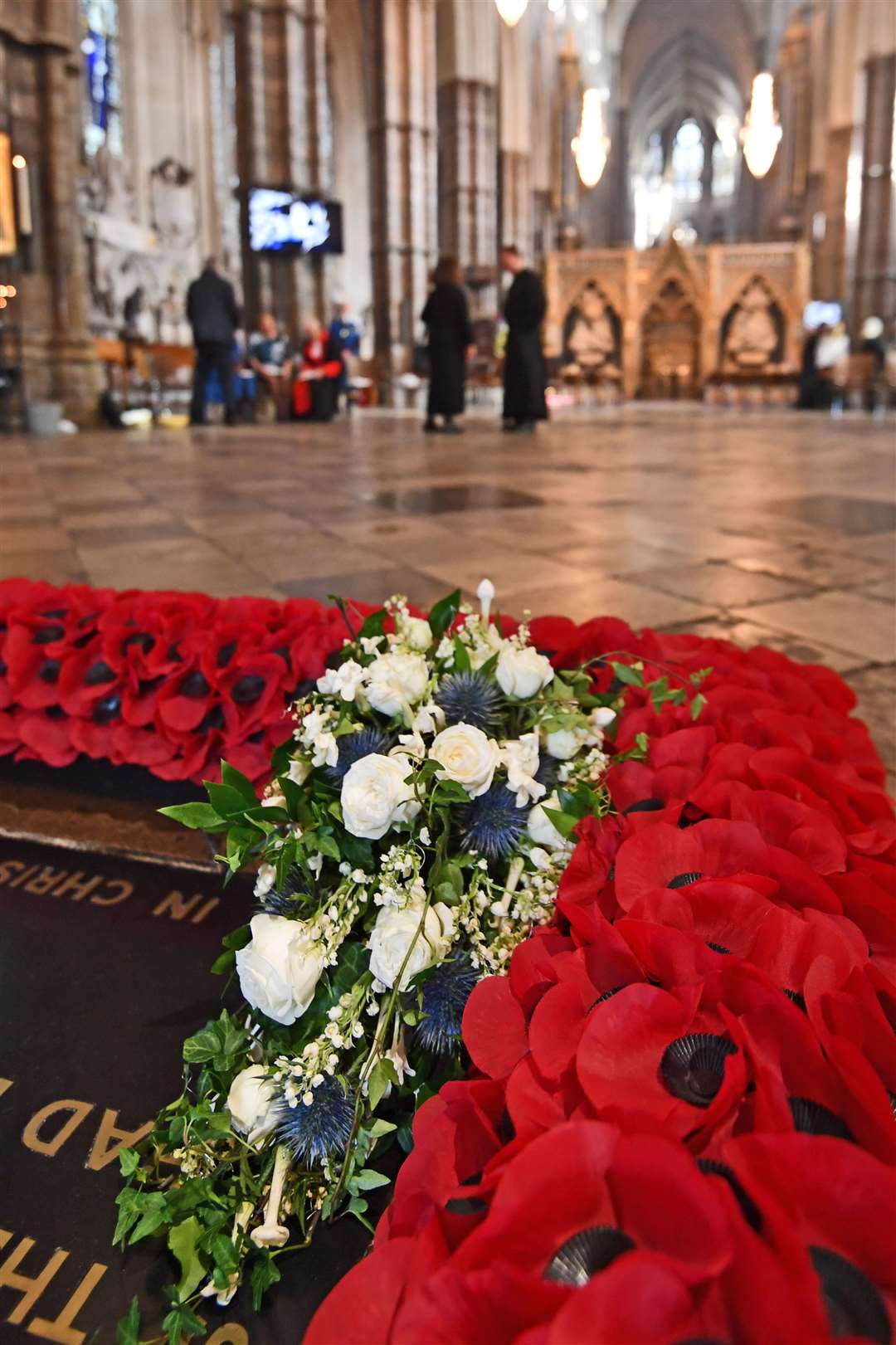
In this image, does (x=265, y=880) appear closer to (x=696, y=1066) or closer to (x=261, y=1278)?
(x=261, y=1278)

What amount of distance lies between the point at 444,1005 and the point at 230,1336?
32 centimetres

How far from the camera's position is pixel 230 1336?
0.82 meters

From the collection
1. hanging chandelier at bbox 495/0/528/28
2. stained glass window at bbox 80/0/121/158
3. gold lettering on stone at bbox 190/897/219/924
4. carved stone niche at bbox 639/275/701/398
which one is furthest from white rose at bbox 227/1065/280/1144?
carved stone niche at bbox 639/275/701/398

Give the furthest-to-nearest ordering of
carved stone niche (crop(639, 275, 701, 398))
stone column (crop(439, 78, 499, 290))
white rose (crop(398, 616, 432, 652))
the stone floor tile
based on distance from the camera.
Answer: carved stone niche (crop(639, 275, 701, 398))
stone column (crop(439, 78, 499, 290))
the stone floor tile
white rose (crop(398, 616, 432, 652))

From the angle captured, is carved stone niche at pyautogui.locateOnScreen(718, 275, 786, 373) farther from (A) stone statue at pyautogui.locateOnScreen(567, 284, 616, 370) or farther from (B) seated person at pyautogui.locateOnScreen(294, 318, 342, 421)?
(B) seated person at pyautogui.locateOnScreen(294, 318, 342, 421)

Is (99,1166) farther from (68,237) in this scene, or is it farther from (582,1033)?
(68,237)

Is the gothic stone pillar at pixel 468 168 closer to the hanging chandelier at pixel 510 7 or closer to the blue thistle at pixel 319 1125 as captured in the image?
the hanging chandelier at pixel 510 7

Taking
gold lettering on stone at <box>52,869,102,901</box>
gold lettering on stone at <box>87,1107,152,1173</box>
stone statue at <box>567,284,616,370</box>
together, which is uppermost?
stone statue at <box>567,284,616,370</box>

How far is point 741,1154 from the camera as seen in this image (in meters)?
0.62

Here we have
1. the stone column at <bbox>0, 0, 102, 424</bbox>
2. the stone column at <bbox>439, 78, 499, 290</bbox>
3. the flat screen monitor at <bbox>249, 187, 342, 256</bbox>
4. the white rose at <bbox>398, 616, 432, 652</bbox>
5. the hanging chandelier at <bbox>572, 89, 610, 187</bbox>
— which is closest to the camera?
the white rose at <bbox>398, 616, 432, 652</bbox>

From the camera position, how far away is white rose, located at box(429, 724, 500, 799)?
1.05 m

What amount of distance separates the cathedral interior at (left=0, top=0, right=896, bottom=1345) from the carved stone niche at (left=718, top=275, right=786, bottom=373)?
0.27 ft

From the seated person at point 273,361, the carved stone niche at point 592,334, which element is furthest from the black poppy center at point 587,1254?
the carved stone niche at point 592,334

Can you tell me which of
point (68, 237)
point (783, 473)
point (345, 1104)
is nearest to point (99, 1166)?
point (345, 1104)
